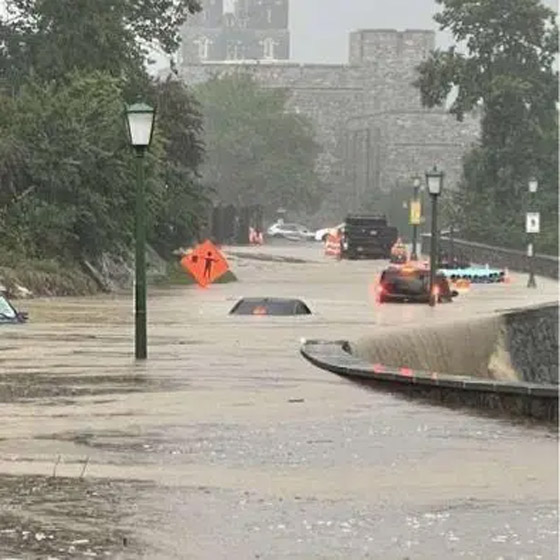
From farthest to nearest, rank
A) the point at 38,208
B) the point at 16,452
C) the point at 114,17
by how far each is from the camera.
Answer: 1. the point at 114,17
2. the point at 38,208
3. the point at 16,452

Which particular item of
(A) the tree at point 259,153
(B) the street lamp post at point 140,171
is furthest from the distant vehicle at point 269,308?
(A) the tree at point 259,153

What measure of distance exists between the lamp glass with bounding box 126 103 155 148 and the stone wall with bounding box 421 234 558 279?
146ft

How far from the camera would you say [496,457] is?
12.3 meters

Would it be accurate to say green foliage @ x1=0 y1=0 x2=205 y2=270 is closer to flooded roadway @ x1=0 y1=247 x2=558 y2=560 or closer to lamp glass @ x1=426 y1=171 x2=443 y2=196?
lamp glass @ x1=426 y1=171 x2=443 y2=196

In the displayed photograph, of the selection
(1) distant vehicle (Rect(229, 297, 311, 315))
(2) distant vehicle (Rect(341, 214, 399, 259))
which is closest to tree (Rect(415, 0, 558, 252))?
(2) distant vehicle (Rect(341, 214, 399, 259))

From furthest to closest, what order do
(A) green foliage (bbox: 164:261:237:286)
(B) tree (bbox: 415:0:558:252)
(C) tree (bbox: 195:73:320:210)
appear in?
(C) tree (bbox: 195:73:320:210) < (B) tree (bbox: 415:0:558:252) < (A) green foliage (bbox: 164:261:237:286)

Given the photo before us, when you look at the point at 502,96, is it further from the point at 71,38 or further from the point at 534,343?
the point at 534,343

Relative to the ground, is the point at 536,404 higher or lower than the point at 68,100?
lower

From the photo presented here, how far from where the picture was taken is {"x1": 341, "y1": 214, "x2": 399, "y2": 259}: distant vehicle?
79688 mm

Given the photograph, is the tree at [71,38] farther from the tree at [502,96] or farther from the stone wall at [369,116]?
the stone wall at [369,116]

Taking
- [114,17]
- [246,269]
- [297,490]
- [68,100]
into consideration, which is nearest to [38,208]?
[68,100]

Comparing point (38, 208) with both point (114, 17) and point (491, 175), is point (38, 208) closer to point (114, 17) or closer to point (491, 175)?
point (114, 17)

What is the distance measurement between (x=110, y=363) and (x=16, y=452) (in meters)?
7.62

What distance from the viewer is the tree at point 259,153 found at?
406 feet
